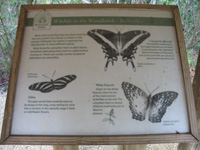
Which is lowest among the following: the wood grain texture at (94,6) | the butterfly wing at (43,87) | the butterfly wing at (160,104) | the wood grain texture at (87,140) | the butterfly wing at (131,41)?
the wood grain texture at (87,140)

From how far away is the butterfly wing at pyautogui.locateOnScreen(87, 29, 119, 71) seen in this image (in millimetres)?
630

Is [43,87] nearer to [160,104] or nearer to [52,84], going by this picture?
[52,84]

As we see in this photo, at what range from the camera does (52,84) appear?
23.4 inches

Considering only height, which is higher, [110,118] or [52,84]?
[52,84]

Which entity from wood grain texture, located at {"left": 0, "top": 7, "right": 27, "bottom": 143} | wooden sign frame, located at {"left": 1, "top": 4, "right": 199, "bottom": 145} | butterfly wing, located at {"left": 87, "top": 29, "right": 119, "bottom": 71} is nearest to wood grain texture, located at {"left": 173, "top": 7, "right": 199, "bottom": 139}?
wooden sign frame, located at {"left": 1, "top": 4, "right": 199, "bottom": 145}

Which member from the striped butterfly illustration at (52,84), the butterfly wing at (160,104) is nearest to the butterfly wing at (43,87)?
the striped butterfly illustration at (52,84)

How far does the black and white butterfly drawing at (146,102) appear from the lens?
0.58 metres

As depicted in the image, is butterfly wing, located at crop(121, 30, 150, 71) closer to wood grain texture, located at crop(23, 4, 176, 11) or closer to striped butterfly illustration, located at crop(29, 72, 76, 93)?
wood grain texture, located at crop(23, 4, 176, 11)

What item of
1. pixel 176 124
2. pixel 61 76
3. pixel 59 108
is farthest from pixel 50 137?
pixel 176 124

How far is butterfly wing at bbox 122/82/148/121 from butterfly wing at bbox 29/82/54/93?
13.1 inches

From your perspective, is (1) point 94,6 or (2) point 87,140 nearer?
(2) point 87,140

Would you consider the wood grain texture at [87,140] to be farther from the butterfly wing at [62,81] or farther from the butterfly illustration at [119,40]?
the butterfly illustration at [119,40]

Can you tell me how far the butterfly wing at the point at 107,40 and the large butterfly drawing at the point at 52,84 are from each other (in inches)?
8.1

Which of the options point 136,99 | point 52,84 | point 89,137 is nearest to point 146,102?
point 136,99
